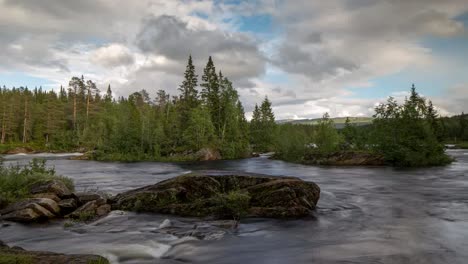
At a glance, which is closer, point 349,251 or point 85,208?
point 349,251

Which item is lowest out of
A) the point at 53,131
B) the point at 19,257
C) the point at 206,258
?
the point at 206,258

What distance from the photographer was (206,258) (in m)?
10.1

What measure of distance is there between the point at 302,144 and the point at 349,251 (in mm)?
49201

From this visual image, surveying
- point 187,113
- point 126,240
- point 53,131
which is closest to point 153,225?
point 126,240

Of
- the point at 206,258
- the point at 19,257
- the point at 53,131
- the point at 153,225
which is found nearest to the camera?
the point at 19,257

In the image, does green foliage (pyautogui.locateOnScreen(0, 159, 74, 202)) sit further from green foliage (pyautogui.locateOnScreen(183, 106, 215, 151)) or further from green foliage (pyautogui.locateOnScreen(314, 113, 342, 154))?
green foliage (pyautogui.locateOnScreen(183, 106, 215, 151))

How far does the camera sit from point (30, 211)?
14211 mm

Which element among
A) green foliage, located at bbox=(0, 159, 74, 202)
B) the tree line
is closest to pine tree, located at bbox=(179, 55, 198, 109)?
the tree line

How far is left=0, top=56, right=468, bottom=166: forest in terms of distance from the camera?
46.3 metres

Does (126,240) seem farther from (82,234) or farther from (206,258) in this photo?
(206,258)

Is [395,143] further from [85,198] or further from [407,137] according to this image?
[85,198]

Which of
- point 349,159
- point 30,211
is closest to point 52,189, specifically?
point 30,211

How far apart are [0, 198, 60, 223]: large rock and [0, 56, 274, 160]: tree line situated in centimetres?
4642

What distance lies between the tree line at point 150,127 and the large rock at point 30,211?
4642 cm
